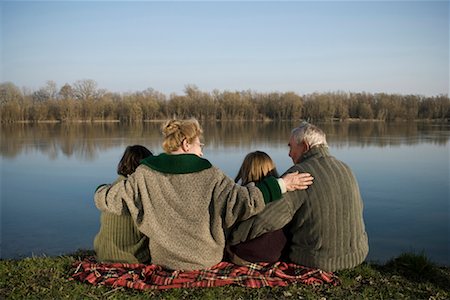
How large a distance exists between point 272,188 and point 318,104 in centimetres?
4923

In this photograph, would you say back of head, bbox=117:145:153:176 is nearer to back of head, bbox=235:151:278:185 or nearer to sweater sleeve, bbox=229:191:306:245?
back of head, bbox=235:151:278:185

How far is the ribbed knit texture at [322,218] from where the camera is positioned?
132 inches

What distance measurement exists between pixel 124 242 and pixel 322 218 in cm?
164

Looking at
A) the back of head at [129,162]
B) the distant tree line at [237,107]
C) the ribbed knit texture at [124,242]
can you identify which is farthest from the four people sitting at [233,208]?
the distant tree line at [237,107]

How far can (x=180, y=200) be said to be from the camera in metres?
3.28

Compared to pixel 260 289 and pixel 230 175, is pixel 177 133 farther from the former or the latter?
pixel 230 175

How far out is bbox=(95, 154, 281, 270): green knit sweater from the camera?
3.26 m

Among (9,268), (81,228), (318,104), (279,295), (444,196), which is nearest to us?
(279,295)

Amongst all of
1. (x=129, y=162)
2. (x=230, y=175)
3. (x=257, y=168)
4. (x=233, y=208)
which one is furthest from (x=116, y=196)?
(x=230, y=175)

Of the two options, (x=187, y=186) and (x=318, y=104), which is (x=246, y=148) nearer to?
(x=187, y=186)

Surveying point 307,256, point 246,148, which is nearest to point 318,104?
point 246,148

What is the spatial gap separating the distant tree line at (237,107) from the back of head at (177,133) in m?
43.9

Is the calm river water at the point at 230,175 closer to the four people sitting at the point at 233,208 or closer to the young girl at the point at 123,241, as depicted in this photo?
the four people sitting at the point at 233,208

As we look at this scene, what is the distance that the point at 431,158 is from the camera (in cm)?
1505
